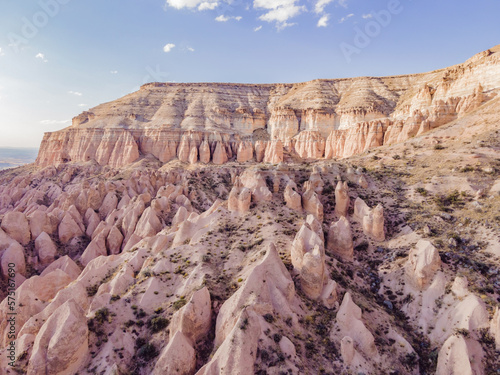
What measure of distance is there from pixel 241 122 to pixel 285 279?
9300 cm

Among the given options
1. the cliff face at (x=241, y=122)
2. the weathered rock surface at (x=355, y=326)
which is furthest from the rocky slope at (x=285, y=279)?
the cliff face at (x=241, y=122)

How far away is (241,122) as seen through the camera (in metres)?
104

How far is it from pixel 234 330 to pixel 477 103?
6202cm

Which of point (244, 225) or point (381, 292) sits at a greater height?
point (244, 225)

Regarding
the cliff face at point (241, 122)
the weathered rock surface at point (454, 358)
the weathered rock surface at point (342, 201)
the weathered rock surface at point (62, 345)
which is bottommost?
the weathered rock surface at point (454, 358)

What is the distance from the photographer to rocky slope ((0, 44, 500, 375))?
14.1m

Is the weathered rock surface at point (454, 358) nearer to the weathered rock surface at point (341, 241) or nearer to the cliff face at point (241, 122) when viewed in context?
the weathered rock surface at point (341, 241)

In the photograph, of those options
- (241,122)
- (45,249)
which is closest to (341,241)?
(45,249)

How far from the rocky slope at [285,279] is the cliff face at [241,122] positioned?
127ft

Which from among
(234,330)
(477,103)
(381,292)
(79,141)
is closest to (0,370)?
(234,330)

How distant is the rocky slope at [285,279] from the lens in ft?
46.3

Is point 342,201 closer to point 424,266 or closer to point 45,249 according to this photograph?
point 424,266

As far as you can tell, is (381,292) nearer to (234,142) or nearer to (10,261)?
(10,261)

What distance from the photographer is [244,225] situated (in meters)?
25.7
